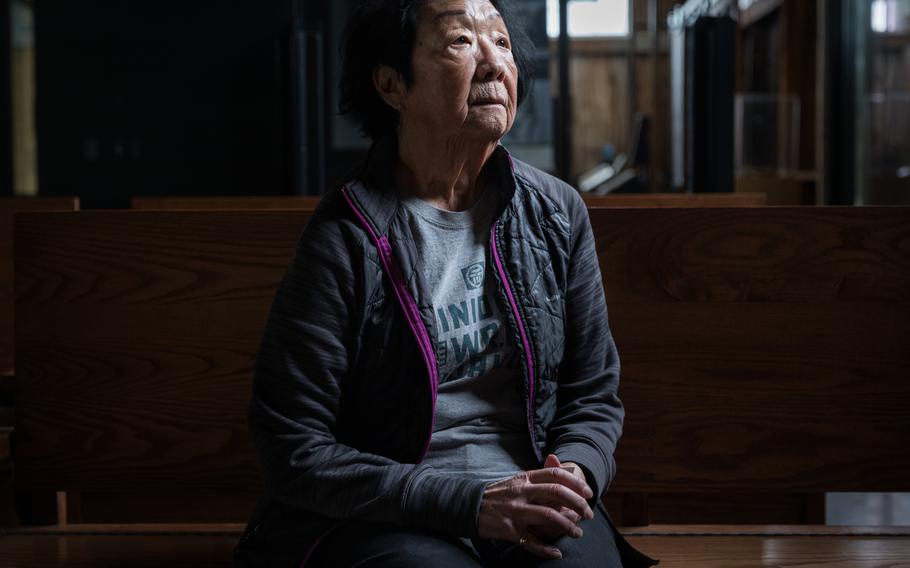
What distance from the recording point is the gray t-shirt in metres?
1.26

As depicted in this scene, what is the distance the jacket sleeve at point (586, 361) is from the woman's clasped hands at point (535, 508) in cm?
14

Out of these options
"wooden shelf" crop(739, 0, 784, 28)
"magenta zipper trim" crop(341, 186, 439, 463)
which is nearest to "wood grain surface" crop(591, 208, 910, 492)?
"magenta zipper trim" crop(341, 186, 439, 463)

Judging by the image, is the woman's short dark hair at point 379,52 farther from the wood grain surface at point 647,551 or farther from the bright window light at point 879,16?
the bright window light at point 879,16

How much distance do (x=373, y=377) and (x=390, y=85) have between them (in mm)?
361

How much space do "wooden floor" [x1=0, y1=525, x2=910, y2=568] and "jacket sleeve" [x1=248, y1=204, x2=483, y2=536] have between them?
419mm

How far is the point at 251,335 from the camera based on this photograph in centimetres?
164

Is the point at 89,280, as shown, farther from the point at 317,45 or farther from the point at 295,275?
the point at 317,45

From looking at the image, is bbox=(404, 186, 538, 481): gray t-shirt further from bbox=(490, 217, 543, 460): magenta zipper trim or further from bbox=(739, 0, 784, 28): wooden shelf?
bbox=(739, 0, 784, 28): wooden shelf

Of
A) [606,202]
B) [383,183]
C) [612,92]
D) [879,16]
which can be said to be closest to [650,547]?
[383,183]

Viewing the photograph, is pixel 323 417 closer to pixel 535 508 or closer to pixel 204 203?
pixel 535 508

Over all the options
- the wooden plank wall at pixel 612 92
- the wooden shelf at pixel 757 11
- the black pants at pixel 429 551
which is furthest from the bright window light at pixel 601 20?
the black pants at pixel 429 551

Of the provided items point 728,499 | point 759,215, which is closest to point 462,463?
point 759,215

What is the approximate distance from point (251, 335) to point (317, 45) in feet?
10.1

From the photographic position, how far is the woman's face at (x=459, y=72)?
1.26 metres
